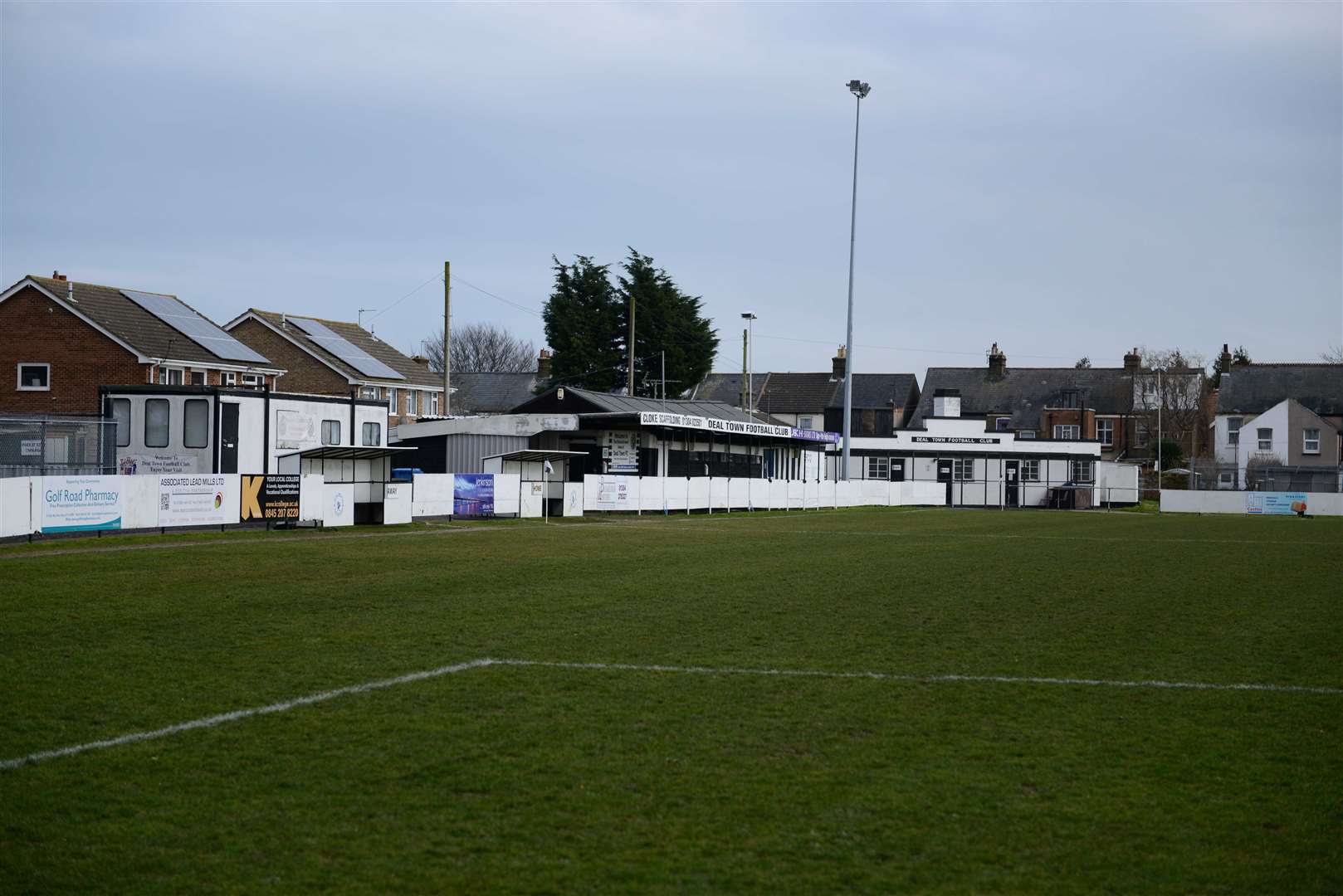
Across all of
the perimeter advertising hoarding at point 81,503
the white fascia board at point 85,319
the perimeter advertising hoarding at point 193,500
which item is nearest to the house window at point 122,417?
the perimeter advertising hoarding at point 193,500

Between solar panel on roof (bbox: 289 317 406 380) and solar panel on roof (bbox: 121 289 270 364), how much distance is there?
36.1ft

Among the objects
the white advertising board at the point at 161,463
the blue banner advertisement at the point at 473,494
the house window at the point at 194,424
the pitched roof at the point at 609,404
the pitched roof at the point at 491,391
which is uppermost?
the pitched roof at the point at 491,391

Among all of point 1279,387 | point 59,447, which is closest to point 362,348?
point 59,447

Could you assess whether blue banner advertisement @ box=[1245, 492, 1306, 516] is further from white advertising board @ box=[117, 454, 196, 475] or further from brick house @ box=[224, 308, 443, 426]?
white advertising board @ box=[117, 454, 196, 475]

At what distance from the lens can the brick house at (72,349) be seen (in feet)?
169

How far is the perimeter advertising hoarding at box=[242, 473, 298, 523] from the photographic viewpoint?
28438mm

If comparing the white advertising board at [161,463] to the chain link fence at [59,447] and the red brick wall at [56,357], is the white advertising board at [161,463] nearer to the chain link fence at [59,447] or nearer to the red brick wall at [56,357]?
the chain link fence at [59,447]

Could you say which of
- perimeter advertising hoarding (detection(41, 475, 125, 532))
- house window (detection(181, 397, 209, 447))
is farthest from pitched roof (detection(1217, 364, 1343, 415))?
perimeter advertising hoarding (detection(41, 475, 125, 532))

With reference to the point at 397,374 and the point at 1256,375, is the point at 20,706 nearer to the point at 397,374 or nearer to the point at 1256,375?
the point at 397,374

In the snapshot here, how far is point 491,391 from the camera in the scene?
100m

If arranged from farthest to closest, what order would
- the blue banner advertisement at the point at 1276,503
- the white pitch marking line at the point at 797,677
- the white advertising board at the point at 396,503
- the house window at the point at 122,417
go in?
1. the blue banner advertisement at the point at 1276,503
2. the house window at the point at 122,417
3. the white advertising board at the point at 396,503
4. the white pitch marking line at the point at 797,677

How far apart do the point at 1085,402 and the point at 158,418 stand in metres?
74.5

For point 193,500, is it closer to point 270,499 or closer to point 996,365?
point 270,499

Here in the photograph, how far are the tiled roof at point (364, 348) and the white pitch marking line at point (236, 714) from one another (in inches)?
2367
